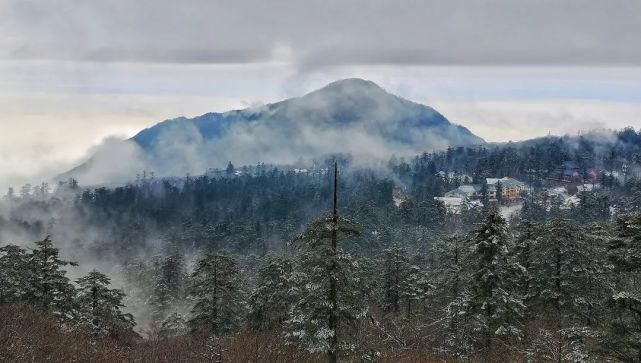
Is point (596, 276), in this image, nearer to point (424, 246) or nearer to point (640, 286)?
point (640, 286)

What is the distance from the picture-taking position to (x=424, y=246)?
11106cm

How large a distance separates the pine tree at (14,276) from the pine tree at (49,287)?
46 cm

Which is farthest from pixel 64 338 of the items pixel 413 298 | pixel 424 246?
pixel 424 246

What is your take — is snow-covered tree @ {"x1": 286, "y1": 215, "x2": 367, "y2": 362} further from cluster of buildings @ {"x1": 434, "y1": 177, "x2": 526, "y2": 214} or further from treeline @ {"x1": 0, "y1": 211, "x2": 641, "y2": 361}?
cluster of buildings @ {"x1": 434, "y1": 177, "x2": 526, "y2": 214}

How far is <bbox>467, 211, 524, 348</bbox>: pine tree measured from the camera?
26.6 metres

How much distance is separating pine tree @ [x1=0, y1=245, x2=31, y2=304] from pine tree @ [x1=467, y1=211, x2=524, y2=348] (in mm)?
27727

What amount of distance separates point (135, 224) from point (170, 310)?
100 metres

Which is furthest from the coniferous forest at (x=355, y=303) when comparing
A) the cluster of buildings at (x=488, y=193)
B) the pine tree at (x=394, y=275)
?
the cluster of buildings at (x=488, y=193)

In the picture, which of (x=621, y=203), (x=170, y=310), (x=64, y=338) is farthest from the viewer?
(x=621, y=203)

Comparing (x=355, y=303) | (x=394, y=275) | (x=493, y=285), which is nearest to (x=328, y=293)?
(x=355, y=303)

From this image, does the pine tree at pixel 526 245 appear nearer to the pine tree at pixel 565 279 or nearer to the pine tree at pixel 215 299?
the pine tree at pixel 565 279

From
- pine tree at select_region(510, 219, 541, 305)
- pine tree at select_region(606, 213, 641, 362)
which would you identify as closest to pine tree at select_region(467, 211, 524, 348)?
pine tree at select_region(606, 213, 641, 362)

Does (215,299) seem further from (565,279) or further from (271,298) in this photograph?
(565,279)

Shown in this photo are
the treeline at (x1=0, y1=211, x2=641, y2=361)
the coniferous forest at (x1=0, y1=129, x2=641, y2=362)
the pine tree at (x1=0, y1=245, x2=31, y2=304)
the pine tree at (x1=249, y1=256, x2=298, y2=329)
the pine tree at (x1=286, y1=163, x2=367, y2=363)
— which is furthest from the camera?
the pine tree at (x1=249, y1=256, x2=298, y2=329)
